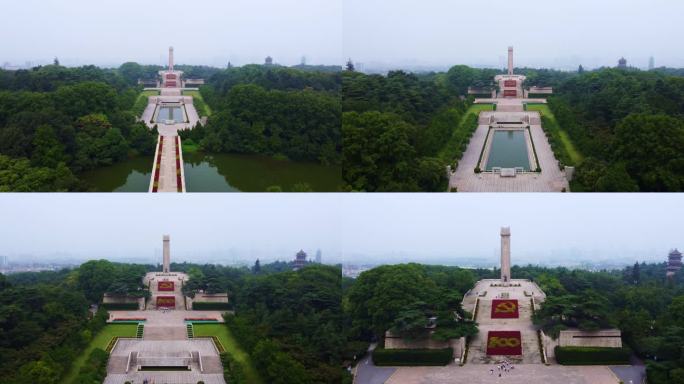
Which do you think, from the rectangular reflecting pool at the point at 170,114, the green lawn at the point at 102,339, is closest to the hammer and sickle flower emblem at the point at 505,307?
the green lawn at the point at 102,339

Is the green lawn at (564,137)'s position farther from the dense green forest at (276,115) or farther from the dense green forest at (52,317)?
the dense green forest at (52,317)

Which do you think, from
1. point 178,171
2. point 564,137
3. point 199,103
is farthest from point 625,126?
point 199,103

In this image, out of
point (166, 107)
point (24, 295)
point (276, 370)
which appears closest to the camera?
point (276, 370)

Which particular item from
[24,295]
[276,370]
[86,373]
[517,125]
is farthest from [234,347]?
[517,125]

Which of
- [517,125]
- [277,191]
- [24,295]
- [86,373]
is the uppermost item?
[517,125]

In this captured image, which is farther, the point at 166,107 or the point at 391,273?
the point at 166,107

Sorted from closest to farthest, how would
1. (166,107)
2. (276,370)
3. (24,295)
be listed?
(276,370) < (24,295) < (166,107)

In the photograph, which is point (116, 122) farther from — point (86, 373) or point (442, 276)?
point (442, 276)

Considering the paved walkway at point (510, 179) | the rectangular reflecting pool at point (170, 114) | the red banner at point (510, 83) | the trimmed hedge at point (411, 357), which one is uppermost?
the red banner at point (510, 83)

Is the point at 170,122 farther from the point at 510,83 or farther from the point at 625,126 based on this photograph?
the point at 625,126
